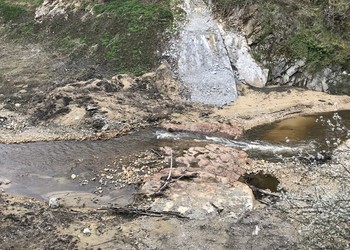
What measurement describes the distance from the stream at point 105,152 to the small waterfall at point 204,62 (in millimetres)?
3008

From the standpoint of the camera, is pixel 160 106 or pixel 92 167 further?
pixel 160 106

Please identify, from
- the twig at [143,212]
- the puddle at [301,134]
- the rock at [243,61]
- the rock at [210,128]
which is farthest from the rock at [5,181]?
the rock at [243,61]

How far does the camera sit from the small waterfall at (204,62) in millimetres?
18938

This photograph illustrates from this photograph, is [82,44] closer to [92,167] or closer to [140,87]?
[140,87]

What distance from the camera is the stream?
42.0 ft

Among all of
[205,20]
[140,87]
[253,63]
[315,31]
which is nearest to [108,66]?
[140,87]

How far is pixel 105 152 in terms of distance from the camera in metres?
15.0

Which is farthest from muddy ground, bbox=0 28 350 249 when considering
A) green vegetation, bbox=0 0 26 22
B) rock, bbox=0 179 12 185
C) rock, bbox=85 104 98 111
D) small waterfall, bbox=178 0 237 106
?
green vegetation, bbox=0 0 26 22

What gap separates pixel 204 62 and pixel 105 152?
7.55 meters

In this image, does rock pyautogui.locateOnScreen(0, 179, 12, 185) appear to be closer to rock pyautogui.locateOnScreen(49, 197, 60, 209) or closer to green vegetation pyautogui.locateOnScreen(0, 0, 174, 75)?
rock pyautogui.locateOnScreen(49, 197, 60, 209)

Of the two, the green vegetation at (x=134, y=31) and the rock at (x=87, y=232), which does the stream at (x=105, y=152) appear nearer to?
the rock at (x=87, y=232)

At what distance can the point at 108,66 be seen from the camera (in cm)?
2056

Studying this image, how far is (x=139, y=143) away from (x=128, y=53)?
677 centimetres

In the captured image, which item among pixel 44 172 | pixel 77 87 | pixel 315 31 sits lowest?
pixel 44 172
